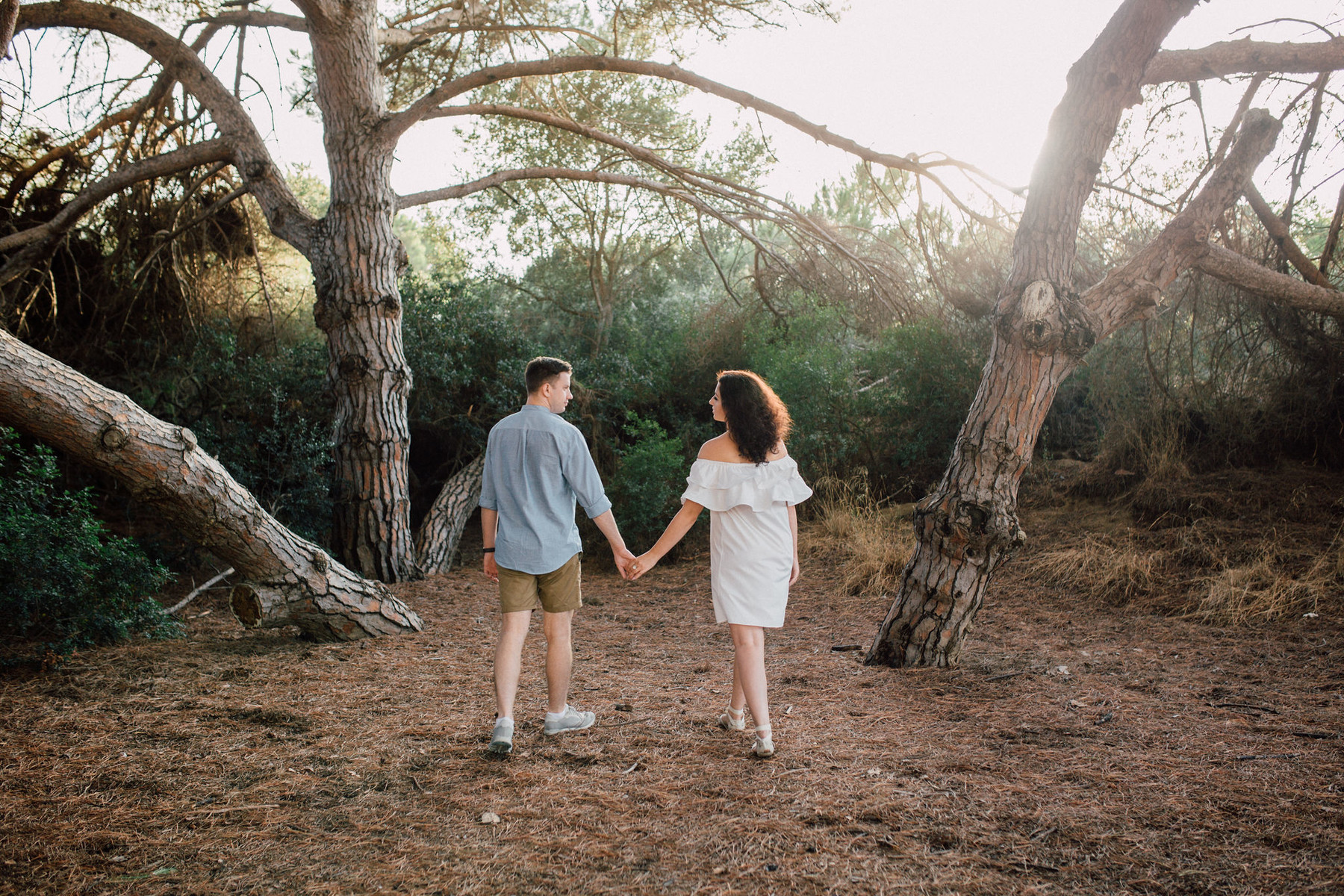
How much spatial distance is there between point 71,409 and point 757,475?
3.70m

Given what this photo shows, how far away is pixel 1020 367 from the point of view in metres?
4.80

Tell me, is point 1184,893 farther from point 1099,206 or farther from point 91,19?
point 91,19

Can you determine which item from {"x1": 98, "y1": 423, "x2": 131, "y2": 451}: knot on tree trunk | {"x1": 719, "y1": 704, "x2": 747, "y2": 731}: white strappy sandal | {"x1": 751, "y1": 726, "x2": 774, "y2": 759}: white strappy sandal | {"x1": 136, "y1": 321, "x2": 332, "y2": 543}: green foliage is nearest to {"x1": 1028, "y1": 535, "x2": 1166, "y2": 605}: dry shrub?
{"x1": 719, "y1": 704, "x2": 747, "y2": 731}: white strappy sandal

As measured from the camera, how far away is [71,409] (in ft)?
14.7

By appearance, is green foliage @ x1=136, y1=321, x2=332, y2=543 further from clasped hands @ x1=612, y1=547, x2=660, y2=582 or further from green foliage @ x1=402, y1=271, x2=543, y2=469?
clasped hands @ x1=612, y1=547, x2=660, y2=582

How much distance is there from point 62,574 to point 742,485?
14.0ft

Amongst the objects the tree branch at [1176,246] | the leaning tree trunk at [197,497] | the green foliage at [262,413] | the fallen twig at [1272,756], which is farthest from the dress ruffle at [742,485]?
the green foliage at [262,413]

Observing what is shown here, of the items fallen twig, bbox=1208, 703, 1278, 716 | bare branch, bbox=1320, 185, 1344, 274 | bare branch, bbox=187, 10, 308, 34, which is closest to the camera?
fallen twig, bbox=1208, 703, 1278, 716

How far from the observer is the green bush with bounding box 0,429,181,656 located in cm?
491

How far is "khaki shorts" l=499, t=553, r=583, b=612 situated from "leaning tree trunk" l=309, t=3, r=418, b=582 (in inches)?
170

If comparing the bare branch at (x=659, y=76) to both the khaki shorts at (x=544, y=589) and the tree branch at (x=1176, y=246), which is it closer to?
the tree branch at (x=1176, y=246)

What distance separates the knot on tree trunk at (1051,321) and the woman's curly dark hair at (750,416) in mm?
1931

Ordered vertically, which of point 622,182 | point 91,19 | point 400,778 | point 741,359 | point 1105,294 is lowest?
point 400,778

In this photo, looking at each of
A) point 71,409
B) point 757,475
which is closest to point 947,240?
point 757,475
